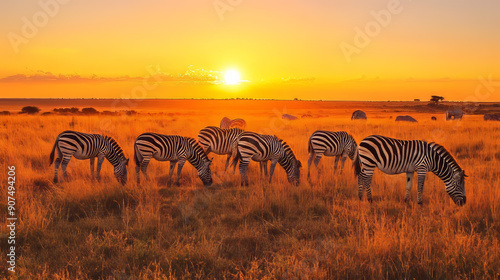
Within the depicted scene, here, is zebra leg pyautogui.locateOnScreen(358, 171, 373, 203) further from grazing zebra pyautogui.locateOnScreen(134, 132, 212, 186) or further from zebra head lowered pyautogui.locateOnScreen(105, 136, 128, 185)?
zebra head lowered pyautogui.locateOnScreen(105, 136, 128, 185)

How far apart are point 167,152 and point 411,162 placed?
6.67 meters

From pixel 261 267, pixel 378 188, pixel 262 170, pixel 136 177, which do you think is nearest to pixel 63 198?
pixel 136 177

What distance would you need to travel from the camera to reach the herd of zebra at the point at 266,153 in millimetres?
8680

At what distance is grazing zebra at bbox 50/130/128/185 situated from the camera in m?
10.6

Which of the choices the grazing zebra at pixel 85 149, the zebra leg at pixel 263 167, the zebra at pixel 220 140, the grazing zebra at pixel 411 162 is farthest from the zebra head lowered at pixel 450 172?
the grazing zebra at pixel 85 149

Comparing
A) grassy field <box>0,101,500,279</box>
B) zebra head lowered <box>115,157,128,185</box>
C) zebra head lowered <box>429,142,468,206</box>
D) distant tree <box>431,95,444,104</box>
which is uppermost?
distant tree <box>431,95,444,104</box>

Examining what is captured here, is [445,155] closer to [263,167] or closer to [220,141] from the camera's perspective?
[263,167]

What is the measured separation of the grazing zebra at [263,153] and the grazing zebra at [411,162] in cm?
242

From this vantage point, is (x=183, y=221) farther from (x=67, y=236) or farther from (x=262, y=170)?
(x=262, y=170)

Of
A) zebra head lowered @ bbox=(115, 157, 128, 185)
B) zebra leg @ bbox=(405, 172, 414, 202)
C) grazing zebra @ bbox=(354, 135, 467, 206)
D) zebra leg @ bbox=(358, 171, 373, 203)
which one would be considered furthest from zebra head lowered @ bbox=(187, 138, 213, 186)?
zebra leg @ bbox=(405, 172, 414, 202)

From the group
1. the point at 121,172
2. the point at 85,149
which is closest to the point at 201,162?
the point at 121,172

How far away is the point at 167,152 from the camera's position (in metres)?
10.9

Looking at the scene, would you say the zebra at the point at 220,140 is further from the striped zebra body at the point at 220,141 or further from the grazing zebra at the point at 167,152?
the grazing zebra at the point at 167,152

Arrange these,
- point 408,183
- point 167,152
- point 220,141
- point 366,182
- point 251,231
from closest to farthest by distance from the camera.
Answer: point 251,231, point 408,183, point 366,182, point 167,152, point 220,141
